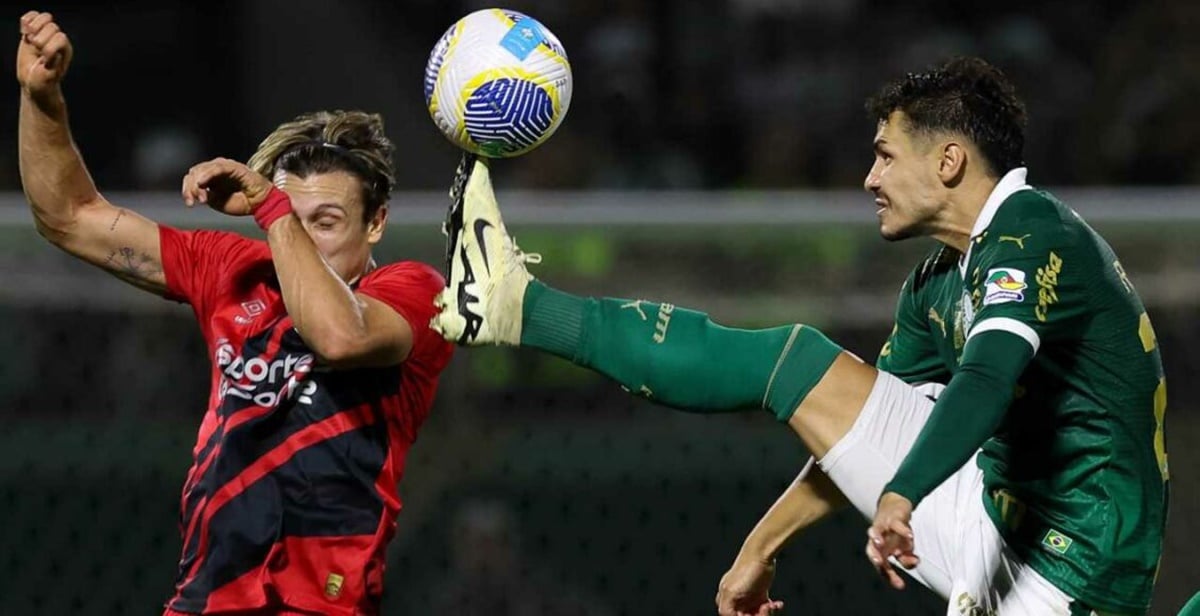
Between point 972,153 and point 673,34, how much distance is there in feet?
19.4

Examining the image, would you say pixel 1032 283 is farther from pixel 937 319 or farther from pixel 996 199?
pixel 937 319

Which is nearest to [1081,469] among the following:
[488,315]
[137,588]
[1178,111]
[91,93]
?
[488,315]

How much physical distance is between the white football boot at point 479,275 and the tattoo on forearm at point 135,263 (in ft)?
2.20

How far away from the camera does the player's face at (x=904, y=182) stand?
415cm

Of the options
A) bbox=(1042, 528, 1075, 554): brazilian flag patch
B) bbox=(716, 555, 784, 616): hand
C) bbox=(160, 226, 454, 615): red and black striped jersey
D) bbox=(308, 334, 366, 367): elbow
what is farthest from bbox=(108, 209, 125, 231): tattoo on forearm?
bbox=(1042, 528, 1075, 554): brazilian flag patch

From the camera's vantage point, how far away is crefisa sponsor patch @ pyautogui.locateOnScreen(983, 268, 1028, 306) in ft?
12.1

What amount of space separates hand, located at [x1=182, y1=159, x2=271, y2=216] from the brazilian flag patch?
1.94 metres

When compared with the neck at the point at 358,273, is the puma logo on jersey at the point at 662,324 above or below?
above

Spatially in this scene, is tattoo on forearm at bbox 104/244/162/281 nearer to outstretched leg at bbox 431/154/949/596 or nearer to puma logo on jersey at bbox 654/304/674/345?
outstretched leg at bbox 431/154/949/596

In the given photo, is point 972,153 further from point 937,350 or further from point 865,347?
point 865,347

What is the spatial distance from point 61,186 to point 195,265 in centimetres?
35

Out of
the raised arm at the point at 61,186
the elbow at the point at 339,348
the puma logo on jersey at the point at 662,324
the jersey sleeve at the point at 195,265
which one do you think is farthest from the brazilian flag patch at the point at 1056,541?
the raised arm at the point at 61,186

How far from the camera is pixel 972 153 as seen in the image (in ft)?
13.5

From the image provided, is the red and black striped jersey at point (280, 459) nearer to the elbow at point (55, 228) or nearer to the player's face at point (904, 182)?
the elbow at point (55, 228)
